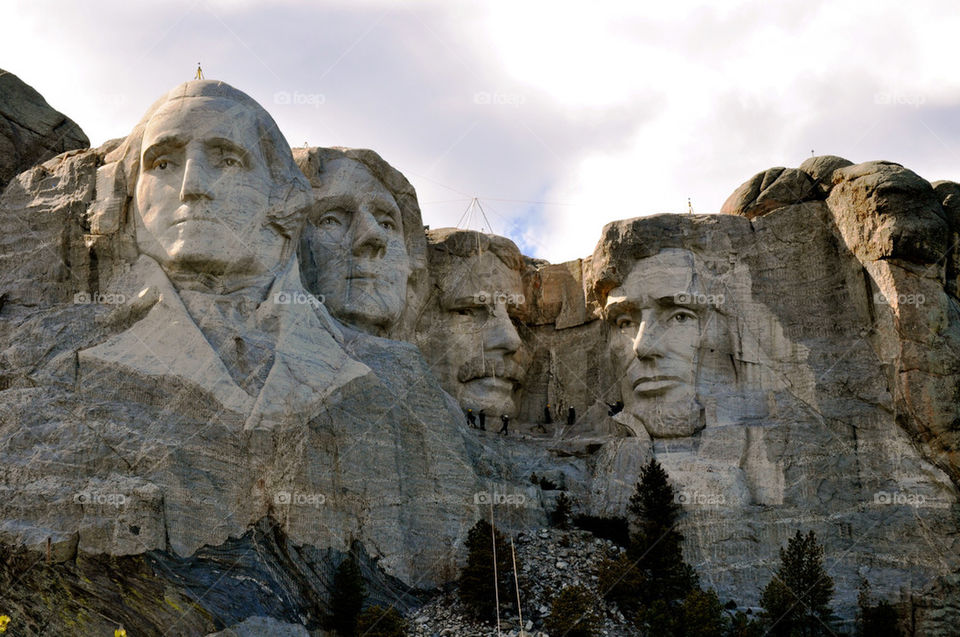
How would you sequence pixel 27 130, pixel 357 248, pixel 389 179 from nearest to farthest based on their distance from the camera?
pixel 357 248 < pixel 27 130 < pixel 389 179

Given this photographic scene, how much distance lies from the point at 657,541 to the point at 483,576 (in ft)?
12.1

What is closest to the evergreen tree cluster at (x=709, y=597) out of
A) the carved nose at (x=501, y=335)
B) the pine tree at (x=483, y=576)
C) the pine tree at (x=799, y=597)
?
the pine tree at (x=799, y=597)

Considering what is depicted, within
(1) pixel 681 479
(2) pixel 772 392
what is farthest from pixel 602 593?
(2) pixel 772 392

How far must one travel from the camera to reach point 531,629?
27.2 m

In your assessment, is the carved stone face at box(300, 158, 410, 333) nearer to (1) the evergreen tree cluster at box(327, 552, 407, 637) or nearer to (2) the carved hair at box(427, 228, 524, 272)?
(2) the carved hair at box(427, 228, 524, 272)

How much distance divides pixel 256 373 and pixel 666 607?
7.47 m

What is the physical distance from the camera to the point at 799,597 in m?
28.5

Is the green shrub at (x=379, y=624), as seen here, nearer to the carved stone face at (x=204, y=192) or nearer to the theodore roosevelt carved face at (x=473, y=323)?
the carved stone face at (x=204, y=192)

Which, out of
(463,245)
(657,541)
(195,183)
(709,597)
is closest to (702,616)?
(709,597)

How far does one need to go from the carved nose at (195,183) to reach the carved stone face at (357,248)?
11.6 feet

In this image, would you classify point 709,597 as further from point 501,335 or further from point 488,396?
point 501,335

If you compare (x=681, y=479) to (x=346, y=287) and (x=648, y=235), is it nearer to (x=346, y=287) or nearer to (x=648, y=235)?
(x=648, y=235)

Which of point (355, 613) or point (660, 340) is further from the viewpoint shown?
point (660, 340)

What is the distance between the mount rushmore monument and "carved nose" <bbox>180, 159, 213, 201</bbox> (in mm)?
36
